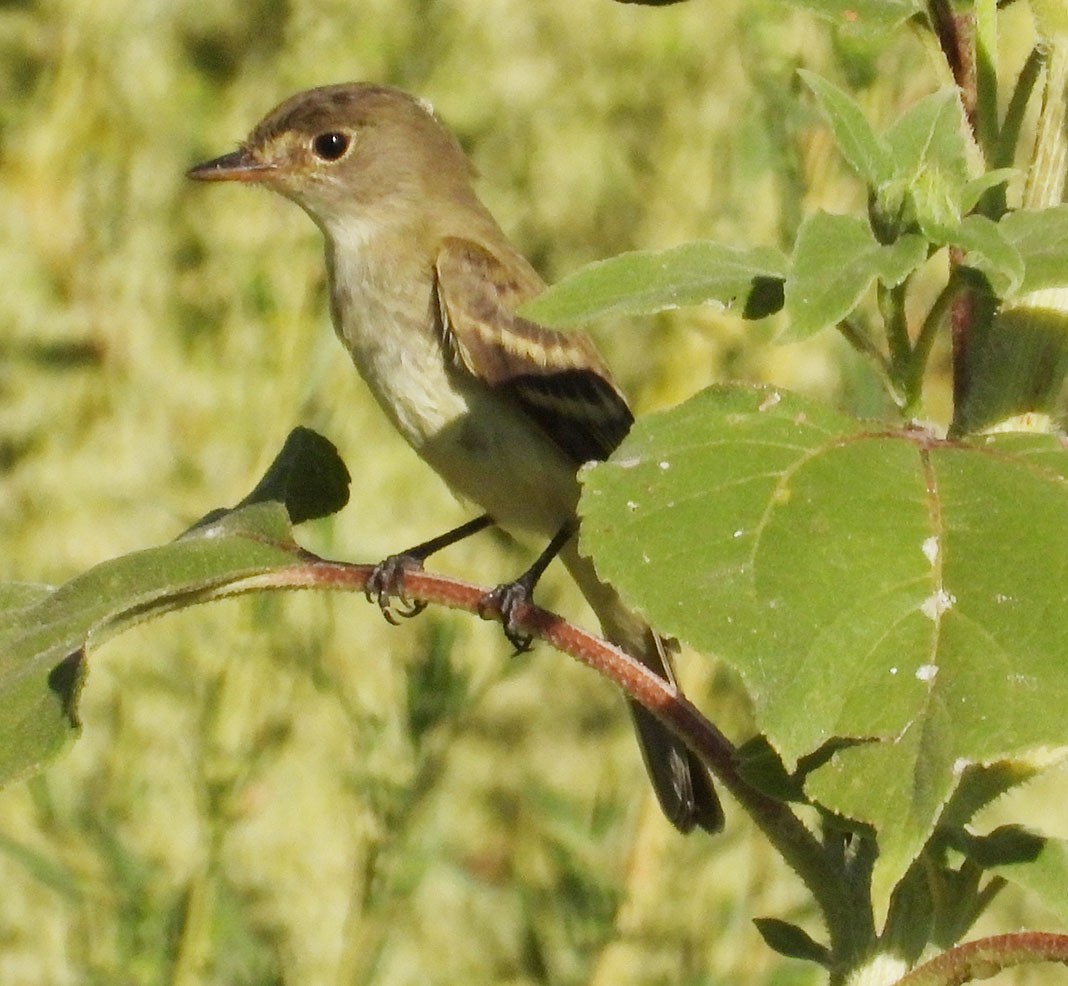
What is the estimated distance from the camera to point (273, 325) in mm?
3098

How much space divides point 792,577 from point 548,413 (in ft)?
5.79

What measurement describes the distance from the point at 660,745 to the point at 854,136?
1.74 meters

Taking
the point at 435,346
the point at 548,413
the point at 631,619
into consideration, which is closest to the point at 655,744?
the point at 631,619

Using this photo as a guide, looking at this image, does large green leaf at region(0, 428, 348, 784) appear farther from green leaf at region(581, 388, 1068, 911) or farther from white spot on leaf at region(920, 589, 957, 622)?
white spot on leaf at region(920, 589, 957, 622)

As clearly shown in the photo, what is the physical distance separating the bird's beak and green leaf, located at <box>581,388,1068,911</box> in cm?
210

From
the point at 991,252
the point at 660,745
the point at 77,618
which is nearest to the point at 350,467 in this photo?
the point at 660,745

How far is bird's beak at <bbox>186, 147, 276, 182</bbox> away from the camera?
2.95 meters

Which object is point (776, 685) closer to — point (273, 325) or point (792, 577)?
point (792, 577)

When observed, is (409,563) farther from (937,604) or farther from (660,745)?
(937,604)

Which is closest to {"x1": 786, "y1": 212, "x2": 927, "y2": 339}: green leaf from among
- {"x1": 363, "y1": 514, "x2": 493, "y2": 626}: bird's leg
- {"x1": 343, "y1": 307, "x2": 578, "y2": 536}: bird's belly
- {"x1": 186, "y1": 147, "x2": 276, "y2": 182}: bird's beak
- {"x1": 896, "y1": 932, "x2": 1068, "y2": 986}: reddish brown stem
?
{"x1": 896, "y1": 932, "x2": 1068, "y2": 986}: reddish brown stem

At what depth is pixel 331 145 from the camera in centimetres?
316

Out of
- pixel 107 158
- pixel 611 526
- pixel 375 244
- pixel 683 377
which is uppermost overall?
pixel 107 158

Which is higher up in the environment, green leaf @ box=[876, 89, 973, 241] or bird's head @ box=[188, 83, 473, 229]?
bird's head @ box=[188, 83, 473, 229]

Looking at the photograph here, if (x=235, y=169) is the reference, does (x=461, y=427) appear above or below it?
below
